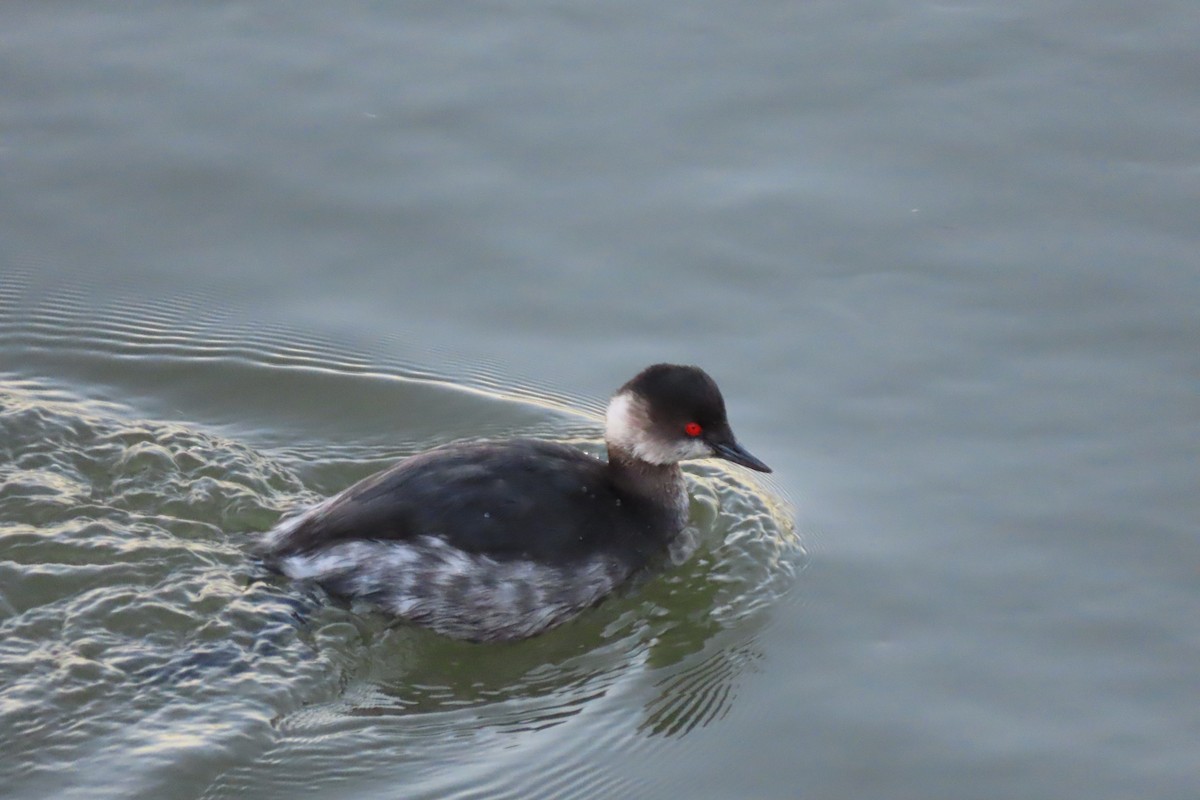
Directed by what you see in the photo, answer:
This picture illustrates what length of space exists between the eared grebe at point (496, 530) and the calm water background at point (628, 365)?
180 millimetres

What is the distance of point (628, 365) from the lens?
27.3ft

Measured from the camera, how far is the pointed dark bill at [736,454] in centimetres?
741

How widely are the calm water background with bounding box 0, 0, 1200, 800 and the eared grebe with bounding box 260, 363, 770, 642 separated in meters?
0.18

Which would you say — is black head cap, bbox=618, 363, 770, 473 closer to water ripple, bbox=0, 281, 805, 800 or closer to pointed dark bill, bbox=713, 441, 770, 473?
pointed dark bill, bbox=713, 441, 770, 473

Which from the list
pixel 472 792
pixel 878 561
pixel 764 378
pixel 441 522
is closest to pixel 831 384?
pixel 764 378

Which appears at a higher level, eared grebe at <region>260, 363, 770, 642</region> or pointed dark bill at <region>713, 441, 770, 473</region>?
pointed dark bill at <region>713, 441, 770, 473</region>

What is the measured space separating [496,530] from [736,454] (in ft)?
3.87

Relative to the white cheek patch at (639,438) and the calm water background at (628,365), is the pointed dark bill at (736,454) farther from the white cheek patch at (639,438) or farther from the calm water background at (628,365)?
the calm water background at (628,365)

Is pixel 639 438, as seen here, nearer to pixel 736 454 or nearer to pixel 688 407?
pixel 688 407

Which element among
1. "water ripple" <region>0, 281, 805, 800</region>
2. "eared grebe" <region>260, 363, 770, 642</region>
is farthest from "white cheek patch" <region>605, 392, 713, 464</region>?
"water ripple" <region>0, 281, 805, 800</region>

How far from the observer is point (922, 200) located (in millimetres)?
9195

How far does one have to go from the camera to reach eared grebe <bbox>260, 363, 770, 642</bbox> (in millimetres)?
6883

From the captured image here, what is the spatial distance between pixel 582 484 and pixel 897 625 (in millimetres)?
1502

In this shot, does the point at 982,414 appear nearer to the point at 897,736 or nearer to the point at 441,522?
the point at 897,736
